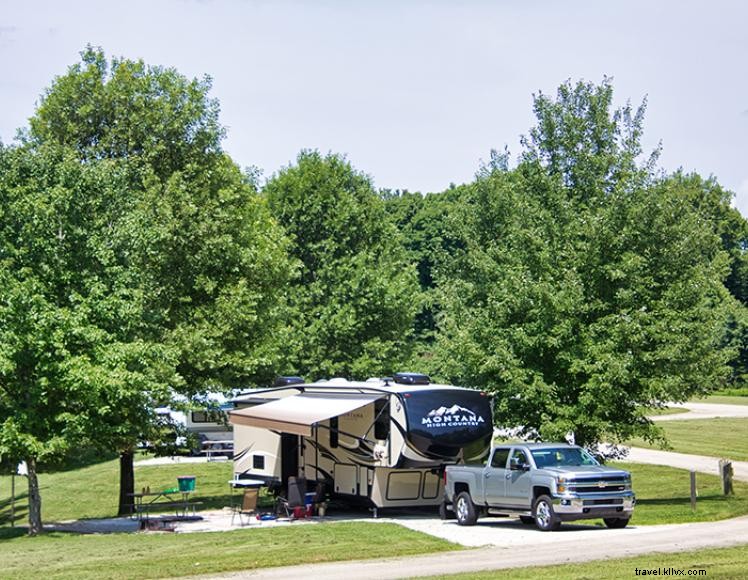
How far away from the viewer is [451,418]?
962 inches

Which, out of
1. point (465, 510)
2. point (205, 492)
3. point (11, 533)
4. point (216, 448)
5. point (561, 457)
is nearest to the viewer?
point (561, 457)

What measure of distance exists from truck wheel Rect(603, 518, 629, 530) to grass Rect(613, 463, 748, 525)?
0.86 metres

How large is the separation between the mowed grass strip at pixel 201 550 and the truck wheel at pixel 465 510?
5.25ft

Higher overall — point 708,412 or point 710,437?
point 708,412

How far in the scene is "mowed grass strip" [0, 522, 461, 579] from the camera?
17.2 m

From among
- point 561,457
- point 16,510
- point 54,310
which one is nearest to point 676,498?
point 561,457

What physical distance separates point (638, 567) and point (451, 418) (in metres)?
9.55

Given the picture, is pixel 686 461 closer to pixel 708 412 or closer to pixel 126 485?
pixel 126 485

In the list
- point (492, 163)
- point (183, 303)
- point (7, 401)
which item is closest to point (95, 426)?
point (7, 401)

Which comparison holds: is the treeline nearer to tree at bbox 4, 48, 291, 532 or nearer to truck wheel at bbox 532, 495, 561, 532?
tree at bbox 4, 48, 291, 532

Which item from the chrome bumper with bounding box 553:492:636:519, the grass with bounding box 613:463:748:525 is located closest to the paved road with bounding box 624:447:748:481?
the grass with bounding box 613:463:748:525

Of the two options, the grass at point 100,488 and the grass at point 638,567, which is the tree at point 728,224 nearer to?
the grass at point 100,488

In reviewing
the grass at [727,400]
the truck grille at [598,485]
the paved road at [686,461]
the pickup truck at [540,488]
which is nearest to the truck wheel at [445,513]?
the pickup truck at [540,488]

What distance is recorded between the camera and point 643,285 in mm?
25703
